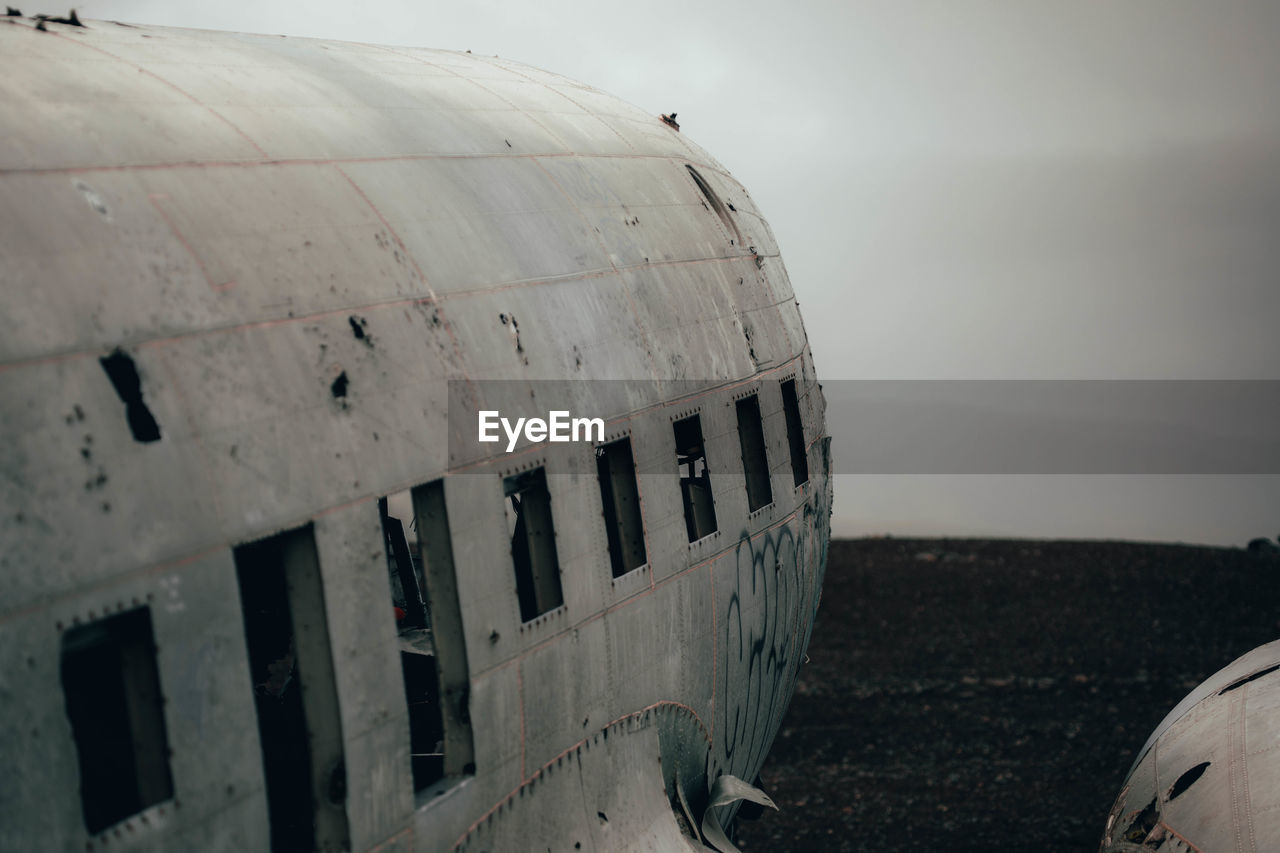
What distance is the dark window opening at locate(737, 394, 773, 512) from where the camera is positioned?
11609 millimetres

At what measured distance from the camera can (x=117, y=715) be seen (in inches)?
226

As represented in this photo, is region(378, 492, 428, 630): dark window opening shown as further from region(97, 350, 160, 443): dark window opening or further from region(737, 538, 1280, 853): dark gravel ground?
region(737, 538, 1280, 853): dark gravel ground

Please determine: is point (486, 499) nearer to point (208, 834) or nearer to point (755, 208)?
point (208, 834)

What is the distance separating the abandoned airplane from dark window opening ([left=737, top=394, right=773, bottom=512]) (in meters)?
0.05

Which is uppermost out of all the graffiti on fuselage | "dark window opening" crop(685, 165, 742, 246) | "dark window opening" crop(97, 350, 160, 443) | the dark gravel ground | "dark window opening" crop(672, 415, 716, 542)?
"dark window opening" crop(685, 165, 742, 246)

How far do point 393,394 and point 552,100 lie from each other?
5804 mm

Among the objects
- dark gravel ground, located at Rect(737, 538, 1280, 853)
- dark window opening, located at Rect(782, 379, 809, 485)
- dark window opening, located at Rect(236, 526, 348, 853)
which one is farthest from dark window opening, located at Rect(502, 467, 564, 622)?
dark gravel ground, located at Rect(737, 538, 1280, 853)

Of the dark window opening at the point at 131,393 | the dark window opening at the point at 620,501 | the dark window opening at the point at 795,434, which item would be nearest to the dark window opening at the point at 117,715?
the dark window opening at the point at 131,393

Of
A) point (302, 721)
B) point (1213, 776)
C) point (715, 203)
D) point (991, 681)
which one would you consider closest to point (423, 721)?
point (302, 721)

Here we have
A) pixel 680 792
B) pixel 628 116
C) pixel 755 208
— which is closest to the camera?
pixel 680 792

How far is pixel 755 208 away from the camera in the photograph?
1494cm

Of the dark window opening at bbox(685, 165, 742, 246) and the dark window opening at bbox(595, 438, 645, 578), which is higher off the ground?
the dark window opening at bbox(685, 165, 742, 246)

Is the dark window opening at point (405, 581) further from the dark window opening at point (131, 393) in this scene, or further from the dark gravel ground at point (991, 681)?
the dark gravel ground at point (991, 681)

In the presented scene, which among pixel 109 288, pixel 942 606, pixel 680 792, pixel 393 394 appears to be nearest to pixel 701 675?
pixel 680 792
